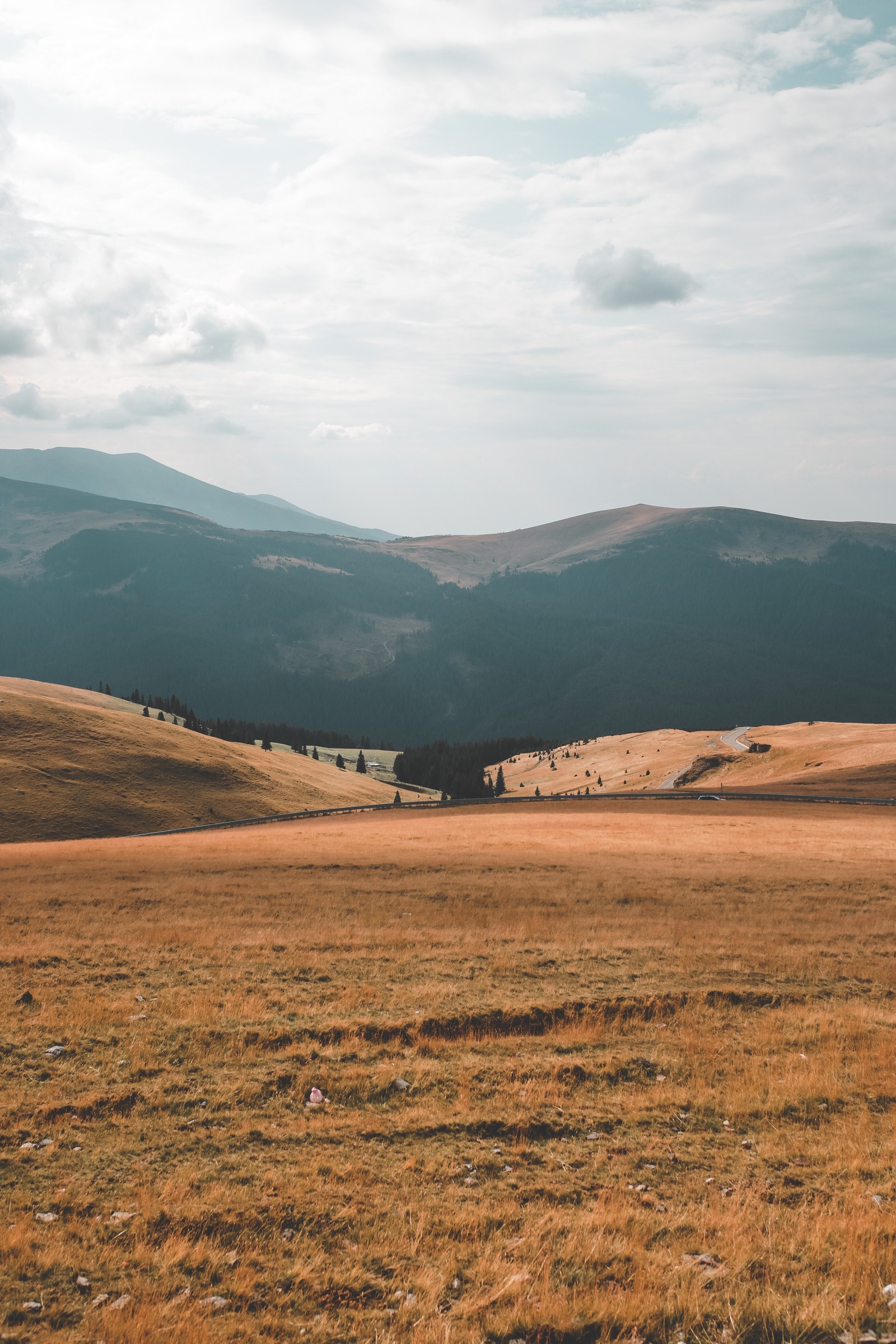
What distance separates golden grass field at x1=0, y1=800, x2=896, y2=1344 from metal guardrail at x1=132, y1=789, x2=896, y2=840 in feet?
187

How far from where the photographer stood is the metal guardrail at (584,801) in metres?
80.3

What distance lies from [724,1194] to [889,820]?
6191cm

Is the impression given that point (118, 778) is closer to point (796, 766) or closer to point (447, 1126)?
point (796, 766)

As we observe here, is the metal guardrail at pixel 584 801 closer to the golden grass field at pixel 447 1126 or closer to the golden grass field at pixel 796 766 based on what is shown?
the golden grass field at pixel 796 766

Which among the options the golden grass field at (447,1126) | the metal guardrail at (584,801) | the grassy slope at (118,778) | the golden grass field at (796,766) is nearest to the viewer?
the golden grass field at (447,1126)

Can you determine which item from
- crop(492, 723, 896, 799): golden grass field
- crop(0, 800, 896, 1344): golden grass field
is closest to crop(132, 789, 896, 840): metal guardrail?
crop(492, 723, 896, 799): golden grass field

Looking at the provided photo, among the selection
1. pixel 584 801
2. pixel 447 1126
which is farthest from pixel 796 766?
pixel 447 1126

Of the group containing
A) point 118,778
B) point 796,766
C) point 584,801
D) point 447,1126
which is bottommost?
point 118,778

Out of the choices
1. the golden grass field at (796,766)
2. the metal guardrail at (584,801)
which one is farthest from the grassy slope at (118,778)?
the golden grass field at (796,766)

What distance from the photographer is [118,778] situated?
372 ft

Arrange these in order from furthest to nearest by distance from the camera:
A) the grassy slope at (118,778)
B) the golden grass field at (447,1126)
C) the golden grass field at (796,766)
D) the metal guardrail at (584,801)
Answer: the grassy slope at (118,778), the golden grass field at (796,766), the metal guardrail at (584,801), the golden grass field at (447,1126)

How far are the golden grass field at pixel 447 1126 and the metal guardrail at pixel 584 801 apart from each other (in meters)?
57.0

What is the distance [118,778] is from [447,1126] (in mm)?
112890

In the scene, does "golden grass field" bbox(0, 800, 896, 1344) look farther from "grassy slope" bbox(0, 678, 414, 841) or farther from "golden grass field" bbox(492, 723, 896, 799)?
"grassy slope" bbox(0, 678, 414, 841)
